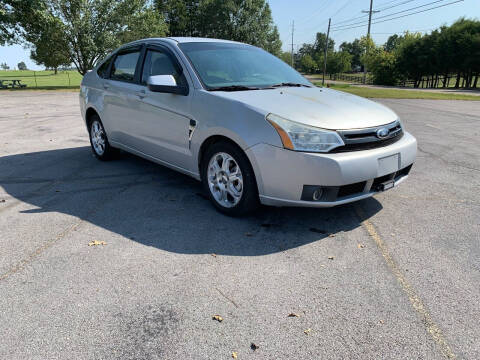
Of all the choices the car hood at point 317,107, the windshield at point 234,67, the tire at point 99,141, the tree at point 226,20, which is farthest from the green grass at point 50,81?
the car hood at point 317,107

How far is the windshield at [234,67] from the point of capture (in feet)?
13.6

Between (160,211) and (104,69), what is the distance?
9.33 ft

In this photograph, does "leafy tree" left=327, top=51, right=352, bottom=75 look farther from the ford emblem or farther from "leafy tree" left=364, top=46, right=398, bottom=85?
the ford emblem

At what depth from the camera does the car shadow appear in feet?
11.4

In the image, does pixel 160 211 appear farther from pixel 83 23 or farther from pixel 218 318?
pixel 83 23

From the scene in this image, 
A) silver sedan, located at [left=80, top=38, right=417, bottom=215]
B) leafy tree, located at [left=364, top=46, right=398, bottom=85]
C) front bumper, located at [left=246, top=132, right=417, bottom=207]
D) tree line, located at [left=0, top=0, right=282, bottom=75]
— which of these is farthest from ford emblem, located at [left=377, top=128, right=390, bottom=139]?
leafy tree, located at [left=364, top=46, right=398, bottom=85]

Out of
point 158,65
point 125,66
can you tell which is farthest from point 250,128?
point 125,66

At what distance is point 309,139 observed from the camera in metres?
3.25

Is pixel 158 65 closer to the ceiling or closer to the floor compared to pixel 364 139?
closer to the ceiling

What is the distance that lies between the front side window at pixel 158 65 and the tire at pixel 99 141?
1488 millimetres

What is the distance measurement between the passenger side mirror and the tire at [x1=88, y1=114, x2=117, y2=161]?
6.91 ft

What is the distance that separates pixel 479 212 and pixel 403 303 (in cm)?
226

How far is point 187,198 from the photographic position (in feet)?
15.0

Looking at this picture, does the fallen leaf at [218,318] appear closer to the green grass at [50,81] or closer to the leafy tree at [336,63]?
the green grass at [50,81]
